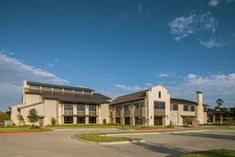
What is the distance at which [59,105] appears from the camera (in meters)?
56.9

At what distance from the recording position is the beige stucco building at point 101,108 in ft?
179

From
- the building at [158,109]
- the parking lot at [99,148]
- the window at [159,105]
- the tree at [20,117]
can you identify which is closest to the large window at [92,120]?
the building at [158,109]

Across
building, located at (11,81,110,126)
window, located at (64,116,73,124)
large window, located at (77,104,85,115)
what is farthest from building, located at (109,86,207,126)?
window, located at (64,116,73,124)

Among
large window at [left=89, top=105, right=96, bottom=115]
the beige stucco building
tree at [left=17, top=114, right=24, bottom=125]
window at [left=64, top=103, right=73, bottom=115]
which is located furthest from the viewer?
large window at [left=89, top=105, right=96, bottom=115]

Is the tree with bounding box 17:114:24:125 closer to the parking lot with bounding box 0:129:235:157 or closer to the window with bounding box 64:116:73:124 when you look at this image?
the window with bounding box 64:116:73:124

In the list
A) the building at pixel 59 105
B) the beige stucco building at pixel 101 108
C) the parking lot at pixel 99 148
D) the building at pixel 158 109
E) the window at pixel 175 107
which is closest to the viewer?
the parking lot at pixel 99 148

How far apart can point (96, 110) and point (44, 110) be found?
13.3 meters

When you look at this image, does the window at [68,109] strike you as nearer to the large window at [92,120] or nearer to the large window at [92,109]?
the large window at [92,109]

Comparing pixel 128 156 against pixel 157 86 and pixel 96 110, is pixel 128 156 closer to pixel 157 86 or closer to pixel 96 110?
pixel 157 86

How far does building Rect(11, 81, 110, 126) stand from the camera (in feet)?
180

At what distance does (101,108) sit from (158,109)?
50.4ft

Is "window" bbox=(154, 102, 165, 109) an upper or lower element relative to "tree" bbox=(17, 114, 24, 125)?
upper

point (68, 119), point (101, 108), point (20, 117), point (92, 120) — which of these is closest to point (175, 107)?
A: point (101, 108)

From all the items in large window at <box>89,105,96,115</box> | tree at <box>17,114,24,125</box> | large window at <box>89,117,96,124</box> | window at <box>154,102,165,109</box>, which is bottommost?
large window at <box>89,117,96,124</box>
